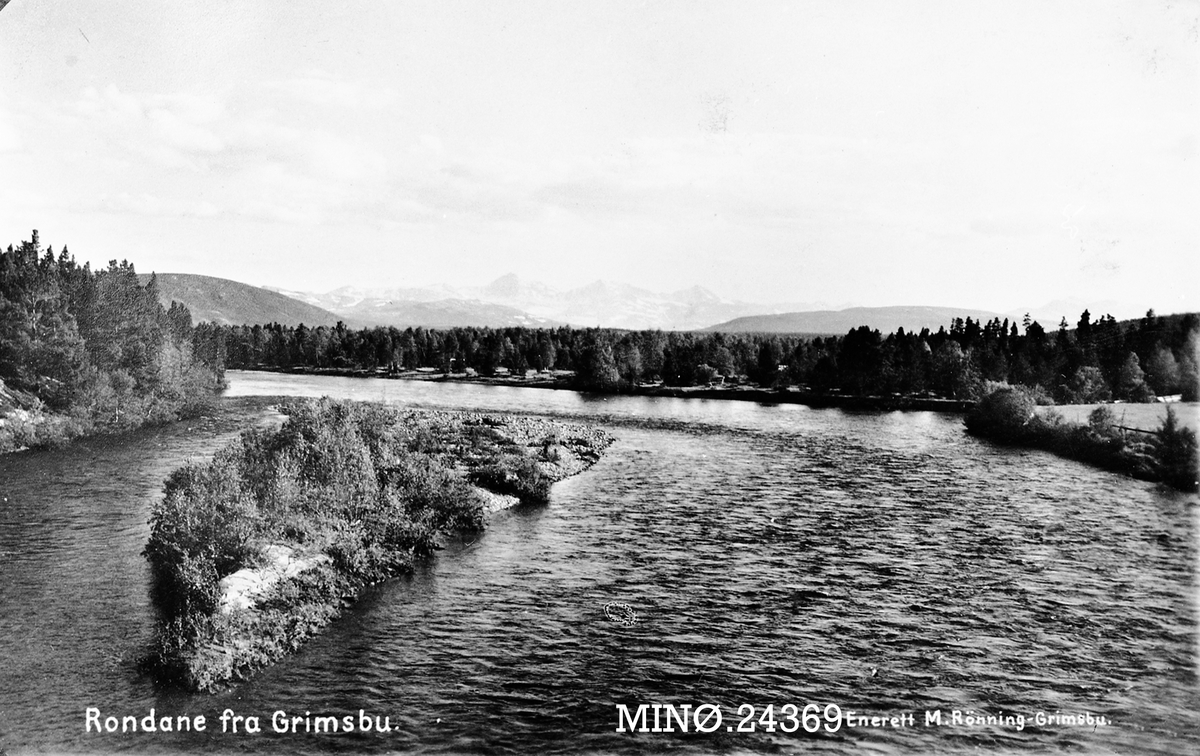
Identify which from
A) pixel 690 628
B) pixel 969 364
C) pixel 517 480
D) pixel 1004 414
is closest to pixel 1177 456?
pixel 1004 414

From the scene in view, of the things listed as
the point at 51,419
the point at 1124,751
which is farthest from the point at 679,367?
the point at 1124,751

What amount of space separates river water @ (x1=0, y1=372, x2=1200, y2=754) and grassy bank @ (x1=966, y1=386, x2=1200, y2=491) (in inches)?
263

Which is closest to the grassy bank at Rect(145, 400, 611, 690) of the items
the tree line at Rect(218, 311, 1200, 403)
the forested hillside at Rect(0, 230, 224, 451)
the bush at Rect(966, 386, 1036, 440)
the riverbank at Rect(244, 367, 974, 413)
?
the forested hillside at Rect(0, 230, 224, 451)

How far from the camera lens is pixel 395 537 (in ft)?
130

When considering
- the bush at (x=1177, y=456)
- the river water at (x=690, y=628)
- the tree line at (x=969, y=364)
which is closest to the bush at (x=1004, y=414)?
the tree line at (x=969, y=364)

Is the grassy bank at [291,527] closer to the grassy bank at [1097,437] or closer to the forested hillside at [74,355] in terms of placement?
the forested hillside at [74,355]

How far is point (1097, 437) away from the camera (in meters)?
78.0

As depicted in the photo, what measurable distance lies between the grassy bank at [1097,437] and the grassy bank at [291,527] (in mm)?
51379

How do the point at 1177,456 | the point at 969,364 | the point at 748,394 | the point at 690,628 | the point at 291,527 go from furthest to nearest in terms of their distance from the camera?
the point at 748,394 → the point at 969,364 → the point at 1177,456 → the point at 291,527 → the point at 690,628

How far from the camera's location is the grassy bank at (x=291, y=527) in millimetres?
27594

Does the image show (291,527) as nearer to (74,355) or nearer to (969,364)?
(74,355)

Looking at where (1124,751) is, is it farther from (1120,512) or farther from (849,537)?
(1120,512)

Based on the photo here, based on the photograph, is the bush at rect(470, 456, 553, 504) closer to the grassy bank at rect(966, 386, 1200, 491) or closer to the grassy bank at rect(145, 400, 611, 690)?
the grassy bank at rect(145, 400, 611, 690)

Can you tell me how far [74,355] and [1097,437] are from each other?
10306cm
